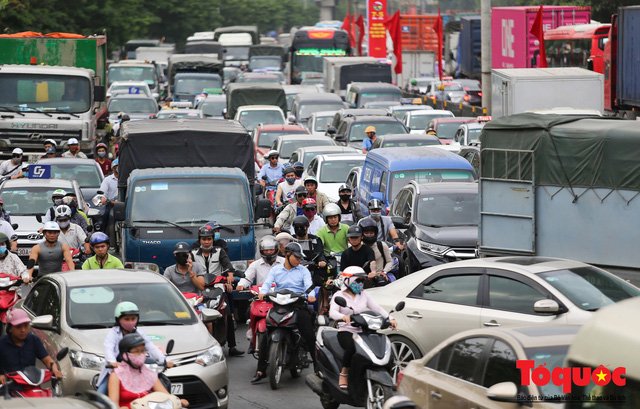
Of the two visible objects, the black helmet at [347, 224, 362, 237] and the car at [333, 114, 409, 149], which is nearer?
the black helmet at [347, 224, 362, 237]

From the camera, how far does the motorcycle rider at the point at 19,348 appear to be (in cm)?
942

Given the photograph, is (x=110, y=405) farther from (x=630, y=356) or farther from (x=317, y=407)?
(x=317, y=407)

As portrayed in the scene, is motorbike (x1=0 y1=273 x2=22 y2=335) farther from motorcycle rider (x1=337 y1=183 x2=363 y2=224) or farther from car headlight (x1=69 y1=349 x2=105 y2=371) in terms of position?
motorcycle rider (x1=337 y1=183 x2=363 y2=224)

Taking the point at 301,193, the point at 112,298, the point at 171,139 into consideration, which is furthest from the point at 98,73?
the point at 112,298

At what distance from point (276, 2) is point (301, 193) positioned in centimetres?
13037

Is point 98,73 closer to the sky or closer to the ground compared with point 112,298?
closer to the sky

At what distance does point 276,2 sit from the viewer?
145 m

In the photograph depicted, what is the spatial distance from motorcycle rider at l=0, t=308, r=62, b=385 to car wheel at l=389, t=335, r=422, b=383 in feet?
11.8

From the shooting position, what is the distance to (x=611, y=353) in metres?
5.49

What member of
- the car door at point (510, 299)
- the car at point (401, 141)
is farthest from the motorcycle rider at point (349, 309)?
the car at point (401, 141)

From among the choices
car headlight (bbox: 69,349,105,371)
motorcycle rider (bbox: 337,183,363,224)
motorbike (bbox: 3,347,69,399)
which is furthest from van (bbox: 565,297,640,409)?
motorcycle rider (bbox: 337,183,363,224)

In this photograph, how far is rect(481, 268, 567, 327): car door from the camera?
34.6 feet

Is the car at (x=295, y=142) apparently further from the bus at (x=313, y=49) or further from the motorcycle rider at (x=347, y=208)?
the bus at (x=313, y=49)

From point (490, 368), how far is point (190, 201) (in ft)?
28.4
